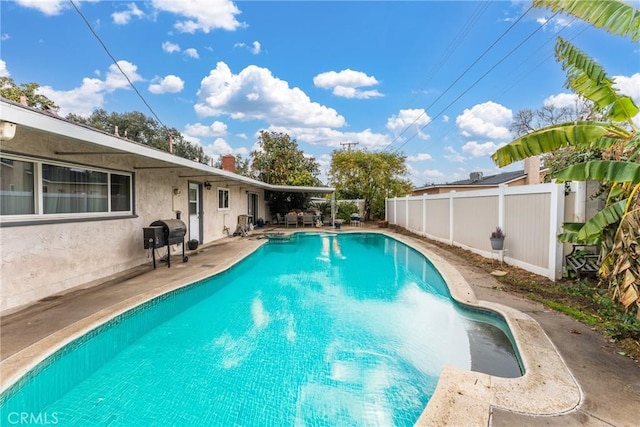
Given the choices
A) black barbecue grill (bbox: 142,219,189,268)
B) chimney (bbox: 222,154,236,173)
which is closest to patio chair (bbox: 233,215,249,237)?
chimney (bbox: 222,154,236,173)

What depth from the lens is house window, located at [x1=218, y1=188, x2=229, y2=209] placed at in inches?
589

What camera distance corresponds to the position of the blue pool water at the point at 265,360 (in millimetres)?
3176

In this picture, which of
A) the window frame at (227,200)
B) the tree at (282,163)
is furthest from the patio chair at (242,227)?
the tree at (282,163)

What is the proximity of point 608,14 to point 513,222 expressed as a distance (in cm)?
590

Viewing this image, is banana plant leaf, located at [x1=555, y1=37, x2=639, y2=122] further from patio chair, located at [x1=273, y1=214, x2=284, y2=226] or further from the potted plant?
patio chair, located at [x1=273, y1=214, x2=284, y2=226]

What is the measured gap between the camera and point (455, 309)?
585 centimetres

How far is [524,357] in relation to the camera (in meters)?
3.58

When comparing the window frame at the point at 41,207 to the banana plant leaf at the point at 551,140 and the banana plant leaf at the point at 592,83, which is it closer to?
the banana plant leaf at the point at 551,140

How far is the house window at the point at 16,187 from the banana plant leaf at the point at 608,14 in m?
8.42

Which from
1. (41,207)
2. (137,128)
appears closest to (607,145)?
(41,207)

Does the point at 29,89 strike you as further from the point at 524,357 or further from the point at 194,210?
the point at 524,357

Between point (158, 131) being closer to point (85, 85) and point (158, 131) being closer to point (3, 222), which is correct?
point (85, 85)

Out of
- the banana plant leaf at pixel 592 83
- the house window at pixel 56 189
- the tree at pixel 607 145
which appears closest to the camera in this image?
the tree at pixel 607 145

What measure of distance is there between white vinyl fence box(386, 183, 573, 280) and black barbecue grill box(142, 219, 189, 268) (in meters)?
9.45
